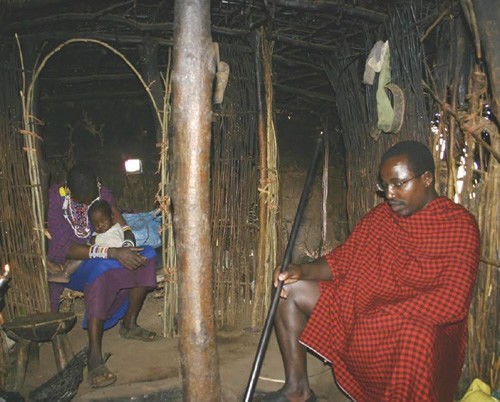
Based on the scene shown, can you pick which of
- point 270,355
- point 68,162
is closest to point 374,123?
point 270,355

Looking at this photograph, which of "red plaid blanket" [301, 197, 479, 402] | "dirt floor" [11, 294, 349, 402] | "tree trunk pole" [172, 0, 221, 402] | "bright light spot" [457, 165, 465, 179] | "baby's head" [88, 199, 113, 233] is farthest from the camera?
"baby's head" [88, 199, 113, 233]

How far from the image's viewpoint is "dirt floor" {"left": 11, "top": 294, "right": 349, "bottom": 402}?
10.7ft

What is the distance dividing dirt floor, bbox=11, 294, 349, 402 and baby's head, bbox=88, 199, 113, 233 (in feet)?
3.63

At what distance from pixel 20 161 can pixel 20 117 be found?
0.41 m

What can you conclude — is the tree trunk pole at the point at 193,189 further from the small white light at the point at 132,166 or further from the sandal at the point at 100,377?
the small white light at the point at 132,166

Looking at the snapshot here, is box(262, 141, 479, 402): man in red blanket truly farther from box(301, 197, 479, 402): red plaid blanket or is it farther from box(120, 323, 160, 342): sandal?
box(120, 323, 160, 342): sandal

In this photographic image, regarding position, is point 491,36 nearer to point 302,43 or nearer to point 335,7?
point 335,7

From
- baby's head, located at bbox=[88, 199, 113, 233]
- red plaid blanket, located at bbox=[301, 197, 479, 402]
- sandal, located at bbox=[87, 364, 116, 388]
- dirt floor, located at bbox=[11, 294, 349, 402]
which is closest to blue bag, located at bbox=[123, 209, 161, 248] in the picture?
baby's head, located at bbox=[88, 199, 113, 233]

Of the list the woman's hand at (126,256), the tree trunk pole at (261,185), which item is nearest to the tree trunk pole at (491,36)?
the tree trunk pole at (261,185)

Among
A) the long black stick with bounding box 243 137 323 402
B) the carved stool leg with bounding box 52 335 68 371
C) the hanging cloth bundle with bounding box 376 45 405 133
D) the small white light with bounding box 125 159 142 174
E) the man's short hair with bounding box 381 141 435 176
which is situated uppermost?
the hanging cloth bundle with bounding box 376 45 405 133

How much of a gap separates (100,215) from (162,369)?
55.8 inches

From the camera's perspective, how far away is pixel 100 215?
3.97 m

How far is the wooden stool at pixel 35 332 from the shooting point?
3.33 m

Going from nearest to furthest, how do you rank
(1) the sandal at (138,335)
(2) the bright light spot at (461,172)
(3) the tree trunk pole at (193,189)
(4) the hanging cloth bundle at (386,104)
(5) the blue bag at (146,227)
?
(3) the tree trunk pole at (193,189), (2) the bright light spot at (461,172), (4) the hanging cloth bundle at (386,104), (1) the sandal at (138,335), (5) the blue bag at (146,227)
